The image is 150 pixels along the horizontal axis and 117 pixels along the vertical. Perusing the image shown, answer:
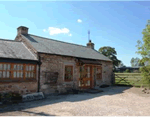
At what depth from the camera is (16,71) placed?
8.71 meters

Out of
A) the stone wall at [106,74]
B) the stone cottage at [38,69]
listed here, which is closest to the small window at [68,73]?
the stone cottage at [38,69]

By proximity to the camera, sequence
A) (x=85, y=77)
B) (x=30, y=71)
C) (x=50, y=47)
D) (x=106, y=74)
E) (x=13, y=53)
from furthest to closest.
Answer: (x=106, y=74), (x=85, y=77), (x=50, y=47), (x=30, y=71), (x=13, y=53)

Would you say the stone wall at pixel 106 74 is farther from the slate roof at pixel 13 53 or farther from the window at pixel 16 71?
the slate roof at pixel 13 53

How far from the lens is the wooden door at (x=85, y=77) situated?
12969 mm

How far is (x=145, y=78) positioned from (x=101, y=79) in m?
Answer: 5.08

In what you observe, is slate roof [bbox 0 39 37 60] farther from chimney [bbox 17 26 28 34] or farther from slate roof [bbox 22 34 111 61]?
chimney [bbox 17 26 28 34]

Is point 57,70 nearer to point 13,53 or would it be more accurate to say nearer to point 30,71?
point 30,71

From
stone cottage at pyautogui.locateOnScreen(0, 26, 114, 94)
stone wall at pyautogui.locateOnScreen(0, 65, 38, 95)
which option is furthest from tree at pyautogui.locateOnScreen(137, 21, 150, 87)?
stone wall at pyautogui.locateOnScreen(0, 65, 38, 95)

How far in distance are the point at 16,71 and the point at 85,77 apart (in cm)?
661

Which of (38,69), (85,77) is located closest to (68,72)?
(85,77)

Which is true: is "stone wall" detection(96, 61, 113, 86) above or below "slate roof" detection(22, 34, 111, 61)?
below

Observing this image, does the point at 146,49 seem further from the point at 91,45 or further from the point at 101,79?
the point at 91,45

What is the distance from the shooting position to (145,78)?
1091cm

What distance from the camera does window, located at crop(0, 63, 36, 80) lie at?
8.20m
